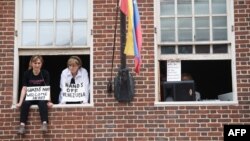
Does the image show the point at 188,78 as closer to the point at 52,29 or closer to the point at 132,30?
the point at 132,30

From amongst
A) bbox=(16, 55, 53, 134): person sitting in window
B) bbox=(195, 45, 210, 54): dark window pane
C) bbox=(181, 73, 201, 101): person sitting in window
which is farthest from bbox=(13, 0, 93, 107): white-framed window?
bbox=(195, 45, 210, 54): dark window pane

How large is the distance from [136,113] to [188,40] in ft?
5.35

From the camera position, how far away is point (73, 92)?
32.5ft

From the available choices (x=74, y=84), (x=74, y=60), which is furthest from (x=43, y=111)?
(x=74, y=60)

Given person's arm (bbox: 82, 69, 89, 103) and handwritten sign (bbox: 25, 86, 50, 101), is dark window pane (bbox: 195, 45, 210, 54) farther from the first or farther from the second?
handwritten sign (bbox: 25, 86, 50, 101)

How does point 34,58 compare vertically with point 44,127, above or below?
above

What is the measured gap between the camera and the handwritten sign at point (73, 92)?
986 cm

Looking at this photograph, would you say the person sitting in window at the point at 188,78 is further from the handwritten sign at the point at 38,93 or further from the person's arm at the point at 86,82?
the handwritten sign at the point at 38,93

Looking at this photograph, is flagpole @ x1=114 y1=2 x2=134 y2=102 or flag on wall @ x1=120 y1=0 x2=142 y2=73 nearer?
flag on wall @ x1=120 y1=0 x2=142 y2=73

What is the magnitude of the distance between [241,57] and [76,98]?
301cm

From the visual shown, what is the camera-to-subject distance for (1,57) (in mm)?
9922

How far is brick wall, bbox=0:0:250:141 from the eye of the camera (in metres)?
9.56

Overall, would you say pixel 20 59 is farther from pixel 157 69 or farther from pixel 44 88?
pixel 157 69

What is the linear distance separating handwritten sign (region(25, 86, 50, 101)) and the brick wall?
0.23m
